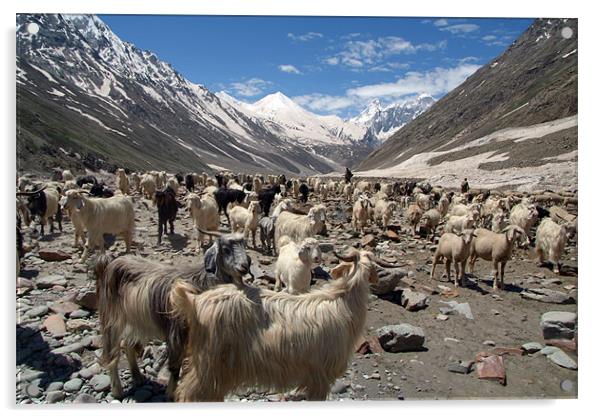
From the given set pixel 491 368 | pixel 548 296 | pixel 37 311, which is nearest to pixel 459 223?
pixel 548 296

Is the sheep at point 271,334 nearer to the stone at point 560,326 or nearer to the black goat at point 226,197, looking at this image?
the stone at point 560,326

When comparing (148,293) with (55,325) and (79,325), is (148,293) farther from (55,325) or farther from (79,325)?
(55,325)

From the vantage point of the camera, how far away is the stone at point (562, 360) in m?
5.54

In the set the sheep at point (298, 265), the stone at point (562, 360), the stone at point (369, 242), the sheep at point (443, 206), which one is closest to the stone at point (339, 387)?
the sheep at point (298, 265)

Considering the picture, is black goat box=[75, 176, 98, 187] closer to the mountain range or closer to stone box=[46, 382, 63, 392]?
the mountain range

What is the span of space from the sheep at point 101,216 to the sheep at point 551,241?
10187 millimetres

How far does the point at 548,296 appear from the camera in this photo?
277 inches

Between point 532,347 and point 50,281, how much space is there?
730 centimetres

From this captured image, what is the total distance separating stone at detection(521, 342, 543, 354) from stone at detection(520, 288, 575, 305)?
0.97 meters

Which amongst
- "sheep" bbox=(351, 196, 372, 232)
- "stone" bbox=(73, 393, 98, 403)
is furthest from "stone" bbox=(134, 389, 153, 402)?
"sheep" bbox=(351, 196, 372, 232)

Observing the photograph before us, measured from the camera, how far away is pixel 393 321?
6.80 metres

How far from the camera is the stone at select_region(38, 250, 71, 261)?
7.91 meters

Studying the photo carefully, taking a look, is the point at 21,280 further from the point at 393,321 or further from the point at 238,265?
the point at 393,321
